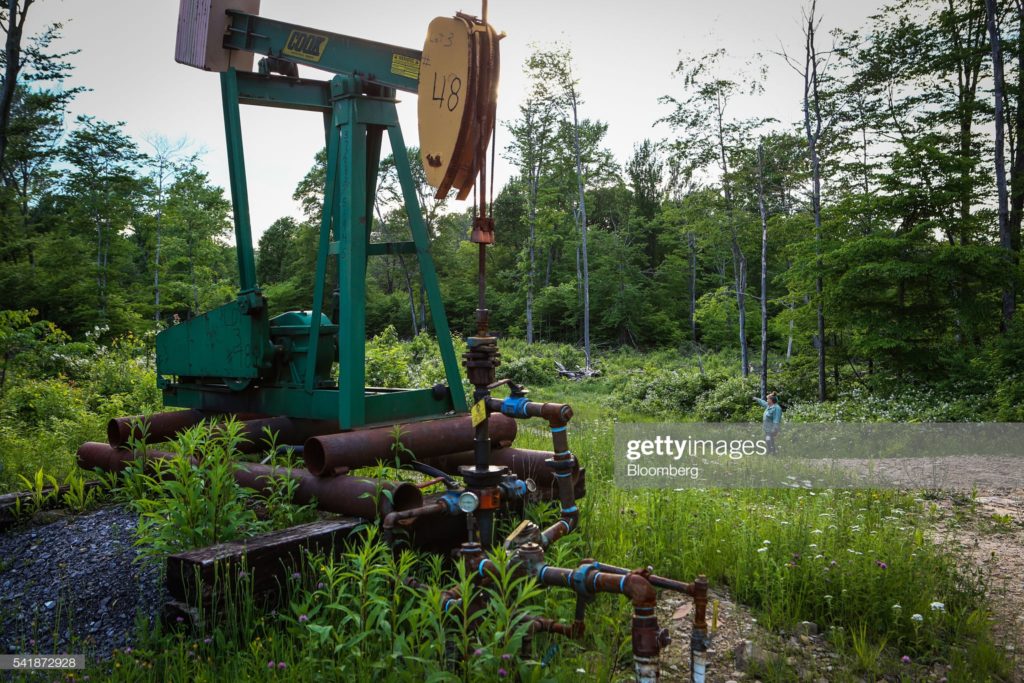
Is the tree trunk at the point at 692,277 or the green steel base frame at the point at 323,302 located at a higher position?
the tree trunk at the point at 692,277

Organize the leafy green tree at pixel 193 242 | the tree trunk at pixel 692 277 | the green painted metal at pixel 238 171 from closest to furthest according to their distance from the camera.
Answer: the green painted metal at pixel 238 171 → the leafy green tree at pixel 193 242 → the tree trunk at pixel 692 277

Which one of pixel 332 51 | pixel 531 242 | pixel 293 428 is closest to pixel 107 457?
pixel 293 428

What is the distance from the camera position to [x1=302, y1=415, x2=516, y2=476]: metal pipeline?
14.2ft

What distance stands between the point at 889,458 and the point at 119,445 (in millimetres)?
11656

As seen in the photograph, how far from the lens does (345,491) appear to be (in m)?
4.17

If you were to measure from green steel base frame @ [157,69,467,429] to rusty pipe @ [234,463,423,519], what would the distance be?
0.67 meters

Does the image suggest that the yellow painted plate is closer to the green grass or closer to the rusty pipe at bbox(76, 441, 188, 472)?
the green grass

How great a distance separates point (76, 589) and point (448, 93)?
134 inches

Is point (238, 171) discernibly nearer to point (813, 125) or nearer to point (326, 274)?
point (326, 274)

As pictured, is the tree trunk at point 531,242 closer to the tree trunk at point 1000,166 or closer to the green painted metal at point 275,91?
the tree trunk at point 1000,166

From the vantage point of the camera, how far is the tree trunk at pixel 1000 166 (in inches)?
599

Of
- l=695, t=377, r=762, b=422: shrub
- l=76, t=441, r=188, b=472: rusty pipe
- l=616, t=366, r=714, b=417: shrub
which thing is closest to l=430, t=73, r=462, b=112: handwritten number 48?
l=76, t=441, r=188, b=472: rusty pipe

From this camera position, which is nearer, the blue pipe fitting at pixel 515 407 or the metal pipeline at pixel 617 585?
the metal pipeline at pixel 617 585

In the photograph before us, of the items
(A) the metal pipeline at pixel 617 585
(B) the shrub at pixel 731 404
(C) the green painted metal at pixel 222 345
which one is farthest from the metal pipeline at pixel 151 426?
(B) the shrub at pixel 731 404
